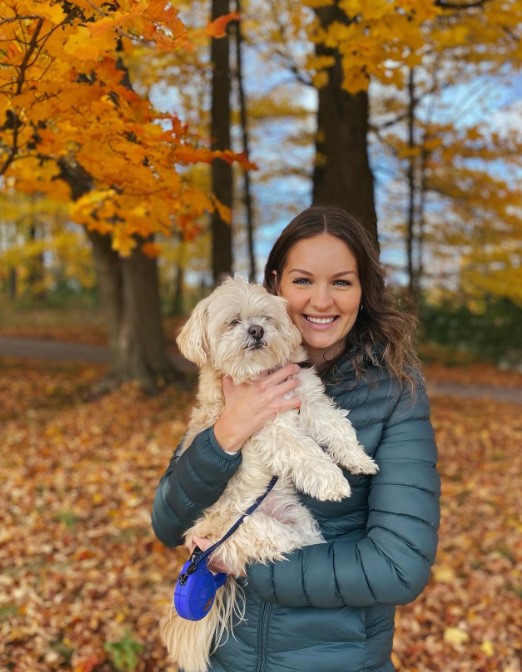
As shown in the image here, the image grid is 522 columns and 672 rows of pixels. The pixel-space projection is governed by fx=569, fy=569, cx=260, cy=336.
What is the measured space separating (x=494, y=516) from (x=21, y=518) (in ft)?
15.8

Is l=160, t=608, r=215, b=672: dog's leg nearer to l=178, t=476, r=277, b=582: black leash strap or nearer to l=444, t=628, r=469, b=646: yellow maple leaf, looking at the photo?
l=178, t=476, r=277, b=582: black leash strap

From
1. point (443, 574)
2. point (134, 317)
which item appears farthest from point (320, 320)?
point (134, 317)

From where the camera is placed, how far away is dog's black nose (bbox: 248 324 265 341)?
2.41 meters

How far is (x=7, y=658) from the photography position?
3.70 m

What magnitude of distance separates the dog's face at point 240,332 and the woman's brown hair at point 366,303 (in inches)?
7.1

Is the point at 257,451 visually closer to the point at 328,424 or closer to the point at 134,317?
the point at 328,424

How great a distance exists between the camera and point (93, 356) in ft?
49.5

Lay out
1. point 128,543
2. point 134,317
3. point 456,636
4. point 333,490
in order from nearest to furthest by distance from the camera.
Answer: point 333,490, point 456,636, point 128,543, point 134,317

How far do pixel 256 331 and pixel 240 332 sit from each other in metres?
0.09

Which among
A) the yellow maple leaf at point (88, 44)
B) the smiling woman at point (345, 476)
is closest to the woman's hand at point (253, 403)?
the smiling woman at point (345, 476)

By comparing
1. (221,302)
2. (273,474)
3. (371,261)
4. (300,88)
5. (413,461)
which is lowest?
(273,474)

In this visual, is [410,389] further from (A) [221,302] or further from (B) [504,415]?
(B) [504,415]

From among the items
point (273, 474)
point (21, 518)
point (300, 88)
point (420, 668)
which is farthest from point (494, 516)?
point (300, 88)

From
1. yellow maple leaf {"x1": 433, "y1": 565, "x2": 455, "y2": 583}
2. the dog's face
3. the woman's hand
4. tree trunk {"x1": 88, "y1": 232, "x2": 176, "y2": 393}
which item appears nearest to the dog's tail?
the woman's hand
